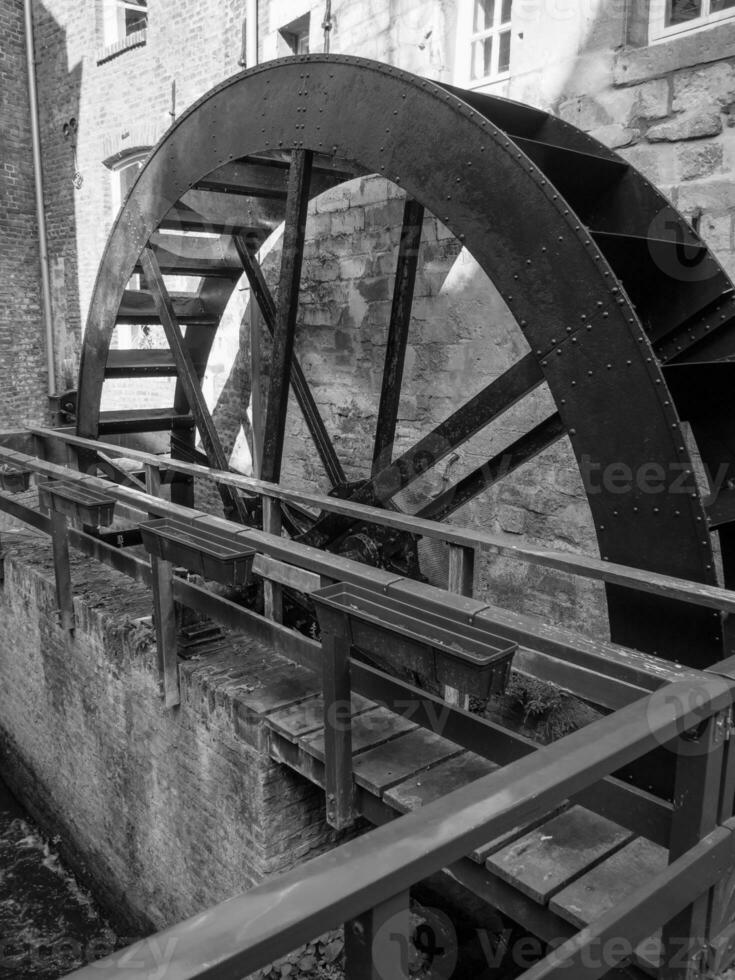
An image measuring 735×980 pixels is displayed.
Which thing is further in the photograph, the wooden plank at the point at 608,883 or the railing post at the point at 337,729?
the railing post at the point at 337,729

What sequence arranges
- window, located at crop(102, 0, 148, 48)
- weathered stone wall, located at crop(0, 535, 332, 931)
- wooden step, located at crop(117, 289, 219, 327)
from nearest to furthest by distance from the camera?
weathered stone wall, located at crop(0, 535, 332, 931) → wooden step, located at crop(117, 289, 219, 327) → window, located at crop(102, 0, 148, 48)

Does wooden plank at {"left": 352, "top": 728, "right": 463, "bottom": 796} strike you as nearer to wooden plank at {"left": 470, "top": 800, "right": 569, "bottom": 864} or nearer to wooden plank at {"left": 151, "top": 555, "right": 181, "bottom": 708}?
wooden plank at {"left": 470, "top": 800, "right": 569, "bottom": 864}

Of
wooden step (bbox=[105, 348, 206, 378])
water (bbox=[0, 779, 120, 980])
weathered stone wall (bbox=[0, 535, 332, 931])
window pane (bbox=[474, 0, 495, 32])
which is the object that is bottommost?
water (bbox=[0, 779, 120, 980])

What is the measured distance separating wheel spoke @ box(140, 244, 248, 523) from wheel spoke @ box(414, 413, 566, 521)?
1.93m

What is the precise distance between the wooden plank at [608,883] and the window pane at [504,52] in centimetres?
416

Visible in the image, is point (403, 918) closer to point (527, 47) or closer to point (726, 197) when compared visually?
point (726, 197)

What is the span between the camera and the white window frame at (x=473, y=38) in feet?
15.2

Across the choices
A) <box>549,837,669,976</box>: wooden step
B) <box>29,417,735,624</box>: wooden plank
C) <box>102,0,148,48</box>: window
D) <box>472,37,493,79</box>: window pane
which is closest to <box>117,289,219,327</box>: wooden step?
<box>29,417,735,624</box>: wooden plank

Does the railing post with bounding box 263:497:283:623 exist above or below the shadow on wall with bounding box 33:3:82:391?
below

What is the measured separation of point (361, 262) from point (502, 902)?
4332 mm

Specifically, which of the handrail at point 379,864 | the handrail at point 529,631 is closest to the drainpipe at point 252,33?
the handrail at point 529,631

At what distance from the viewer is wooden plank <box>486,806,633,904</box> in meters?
2.02

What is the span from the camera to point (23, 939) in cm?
418

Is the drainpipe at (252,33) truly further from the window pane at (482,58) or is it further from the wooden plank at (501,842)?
the wooden plank at (501,842)
